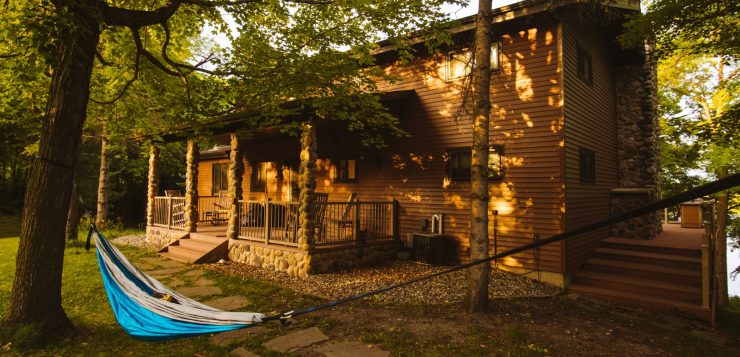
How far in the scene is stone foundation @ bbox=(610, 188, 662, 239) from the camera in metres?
9.77

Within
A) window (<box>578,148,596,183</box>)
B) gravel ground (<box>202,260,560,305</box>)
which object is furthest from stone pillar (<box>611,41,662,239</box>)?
gravel ground (<box>202,260,560,305</box>)

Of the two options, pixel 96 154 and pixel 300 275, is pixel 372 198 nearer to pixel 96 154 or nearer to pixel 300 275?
pixel 300 275

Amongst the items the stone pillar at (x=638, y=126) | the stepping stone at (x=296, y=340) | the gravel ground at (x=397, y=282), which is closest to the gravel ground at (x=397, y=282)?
the gravel ground at (x=397, y=282)

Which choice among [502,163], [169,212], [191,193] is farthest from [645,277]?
[169,212]

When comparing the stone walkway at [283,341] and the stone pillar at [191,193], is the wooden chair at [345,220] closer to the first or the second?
the stone walkway at [283,341]

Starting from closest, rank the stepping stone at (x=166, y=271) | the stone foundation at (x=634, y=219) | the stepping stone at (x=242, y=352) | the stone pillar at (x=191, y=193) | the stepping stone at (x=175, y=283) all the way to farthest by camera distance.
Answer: the stepping stone at (x=242, y=352) → the stepping stone at (x=175, y=283) → the stepping stone at (x=166, y=271) → the stone foundation at (x=634, y=219) → the stone pillar at (x=191, y=193)

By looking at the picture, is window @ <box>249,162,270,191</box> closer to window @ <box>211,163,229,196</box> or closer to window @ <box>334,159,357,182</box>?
window @ <box>211,163,229,196</box>

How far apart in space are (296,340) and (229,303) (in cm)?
218

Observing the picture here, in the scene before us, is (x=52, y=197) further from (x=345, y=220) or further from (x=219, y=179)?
(x=219, y=179)

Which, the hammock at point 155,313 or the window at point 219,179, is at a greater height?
the window at point 219,179

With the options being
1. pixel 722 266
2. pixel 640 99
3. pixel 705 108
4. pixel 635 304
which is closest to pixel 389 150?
pixel 635 304

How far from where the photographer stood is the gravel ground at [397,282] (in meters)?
7.00

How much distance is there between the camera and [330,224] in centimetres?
1048

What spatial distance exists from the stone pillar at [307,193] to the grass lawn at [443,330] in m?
1.34
